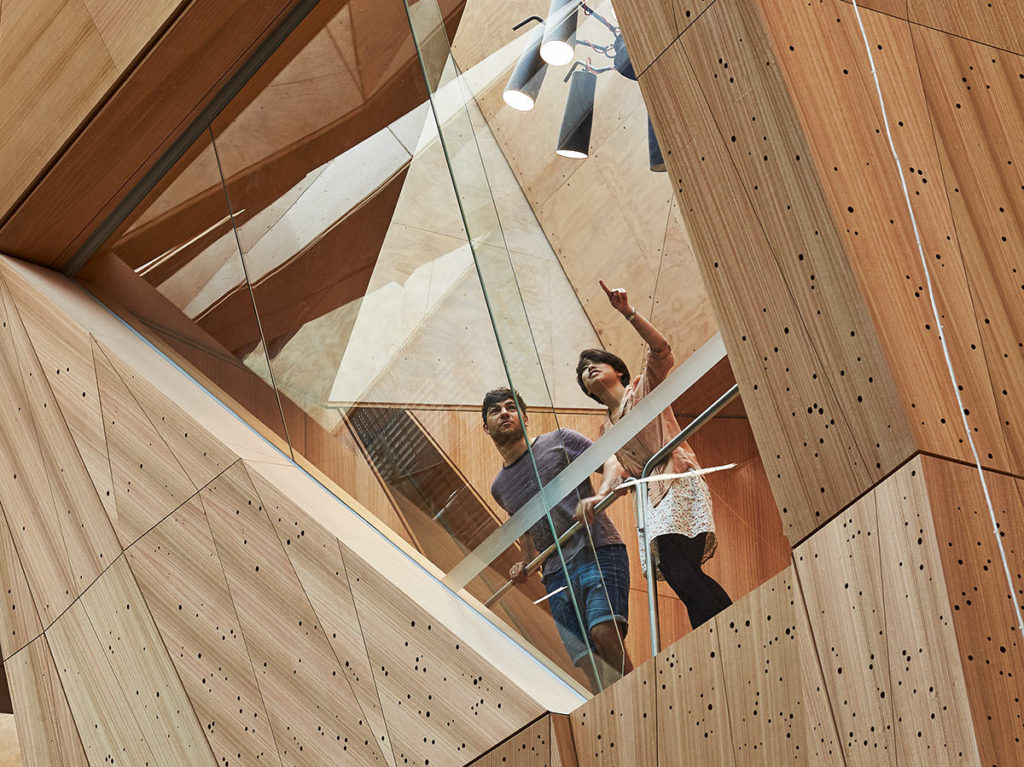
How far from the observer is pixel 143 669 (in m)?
3.69

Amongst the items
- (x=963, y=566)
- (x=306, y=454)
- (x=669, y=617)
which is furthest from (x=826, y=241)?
(x=306, y=454)

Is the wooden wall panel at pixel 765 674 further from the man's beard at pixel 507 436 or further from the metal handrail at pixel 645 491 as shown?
the man's beard at pixel 507 436

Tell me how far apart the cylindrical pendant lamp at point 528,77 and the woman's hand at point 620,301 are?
0.58 meters

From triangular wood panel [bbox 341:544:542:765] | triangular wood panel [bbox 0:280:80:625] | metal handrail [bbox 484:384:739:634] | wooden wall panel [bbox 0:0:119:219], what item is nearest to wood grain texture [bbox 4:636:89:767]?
triangular wood panel [bbox 0:280:80:625]

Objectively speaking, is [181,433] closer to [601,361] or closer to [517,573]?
[517,573]

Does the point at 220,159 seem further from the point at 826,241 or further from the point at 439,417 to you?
the point at 826,241

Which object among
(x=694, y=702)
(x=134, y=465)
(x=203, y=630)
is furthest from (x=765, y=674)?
(x=134, y=465)

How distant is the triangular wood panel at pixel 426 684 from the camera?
2.82m

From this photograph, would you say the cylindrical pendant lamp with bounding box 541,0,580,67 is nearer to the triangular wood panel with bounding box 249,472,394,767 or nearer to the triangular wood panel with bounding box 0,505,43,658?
the triangular wood panel with bounding box 249,472,394,767

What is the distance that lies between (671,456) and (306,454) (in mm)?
1527

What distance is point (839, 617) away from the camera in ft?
6.35

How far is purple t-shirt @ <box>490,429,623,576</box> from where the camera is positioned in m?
2.62

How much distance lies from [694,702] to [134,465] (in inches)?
88.5

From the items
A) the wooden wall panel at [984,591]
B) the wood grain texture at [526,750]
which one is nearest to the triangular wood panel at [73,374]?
the wood grain texture at [526,750]
